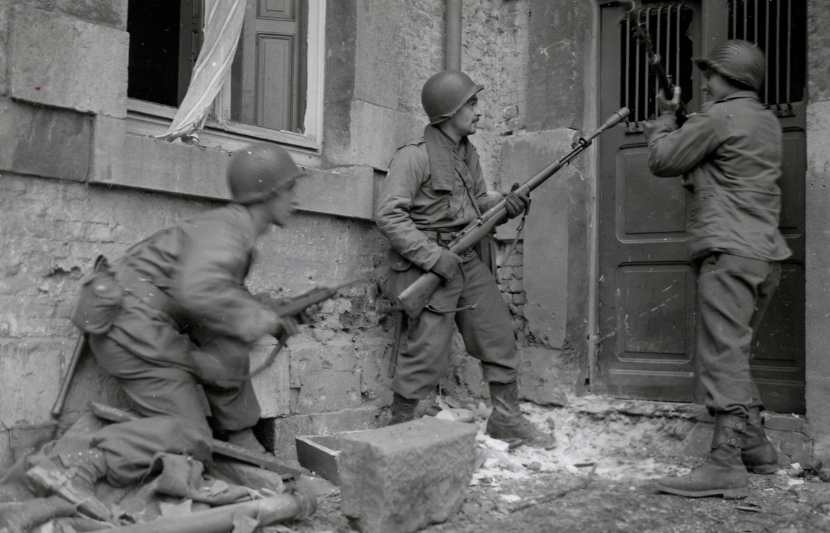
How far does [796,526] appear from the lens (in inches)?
137

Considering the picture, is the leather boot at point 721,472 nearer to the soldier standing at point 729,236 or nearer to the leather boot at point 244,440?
the soldier standing at point 729,236

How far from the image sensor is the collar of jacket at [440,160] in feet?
15.7

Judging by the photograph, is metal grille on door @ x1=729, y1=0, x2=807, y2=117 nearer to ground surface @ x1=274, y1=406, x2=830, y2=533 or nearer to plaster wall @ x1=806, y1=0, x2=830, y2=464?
plaster wall @ x1=806, y1=0, x2=830, y2=464

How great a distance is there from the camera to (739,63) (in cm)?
429

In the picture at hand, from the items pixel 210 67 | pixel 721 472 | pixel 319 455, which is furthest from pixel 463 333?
pixel 210 67

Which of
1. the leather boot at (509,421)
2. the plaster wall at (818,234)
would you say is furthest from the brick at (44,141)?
the plaster wall at (818,234)

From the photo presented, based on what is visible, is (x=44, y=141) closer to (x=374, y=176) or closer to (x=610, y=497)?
(x=374, y=176)

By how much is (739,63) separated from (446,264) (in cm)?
194

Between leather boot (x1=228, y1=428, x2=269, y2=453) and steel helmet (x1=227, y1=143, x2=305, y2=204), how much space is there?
117 cm

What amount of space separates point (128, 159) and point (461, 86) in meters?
2.04

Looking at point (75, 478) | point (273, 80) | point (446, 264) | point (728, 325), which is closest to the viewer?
point (75, 478)

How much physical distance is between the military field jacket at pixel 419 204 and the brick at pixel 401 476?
133cm

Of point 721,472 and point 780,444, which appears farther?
point 780,444

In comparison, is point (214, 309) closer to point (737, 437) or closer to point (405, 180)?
point (405, 180)
